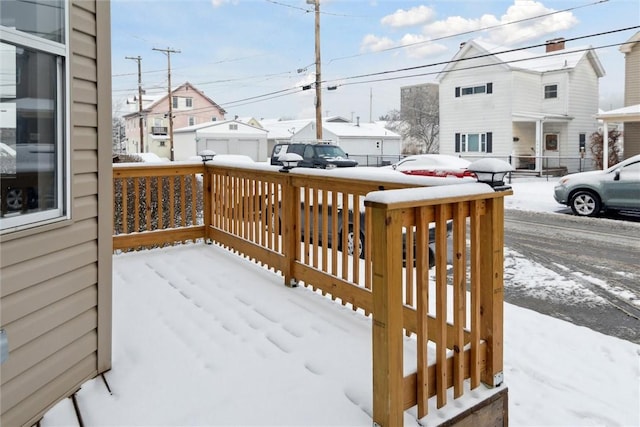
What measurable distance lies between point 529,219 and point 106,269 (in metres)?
9.45

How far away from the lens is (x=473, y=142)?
2172cm

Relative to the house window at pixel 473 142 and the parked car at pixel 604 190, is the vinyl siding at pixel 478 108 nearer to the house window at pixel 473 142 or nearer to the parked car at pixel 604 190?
the house window at pixel 473 142

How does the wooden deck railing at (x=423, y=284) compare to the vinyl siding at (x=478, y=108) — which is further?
the vinyl siding at (x=478, y=108)

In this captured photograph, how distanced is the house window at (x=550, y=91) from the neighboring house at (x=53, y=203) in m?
21.8

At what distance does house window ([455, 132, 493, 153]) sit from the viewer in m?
21.1

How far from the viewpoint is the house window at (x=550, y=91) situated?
68.3 feet

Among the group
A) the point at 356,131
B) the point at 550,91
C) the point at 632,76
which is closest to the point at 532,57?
the point at 550,91

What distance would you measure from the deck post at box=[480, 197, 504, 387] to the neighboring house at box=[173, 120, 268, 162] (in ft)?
106

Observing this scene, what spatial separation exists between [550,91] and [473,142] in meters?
3.73

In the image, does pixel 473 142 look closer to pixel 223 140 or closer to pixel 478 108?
pixel 478 108

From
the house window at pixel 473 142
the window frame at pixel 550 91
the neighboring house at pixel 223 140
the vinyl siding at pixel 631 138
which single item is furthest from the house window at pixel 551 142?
the neighboring house at pixel 223 140

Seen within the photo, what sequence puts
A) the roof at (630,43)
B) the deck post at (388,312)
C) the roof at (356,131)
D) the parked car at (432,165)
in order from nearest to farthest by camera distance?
1. the deck post at (388,312)
2. the parked car at (432,165)
3. the roof at (630,43)
4. the roof at (356,131)

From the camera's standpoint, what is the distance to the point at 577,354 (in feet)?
11.6

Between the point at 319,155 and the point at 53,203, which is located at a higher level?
the point at 319,155
